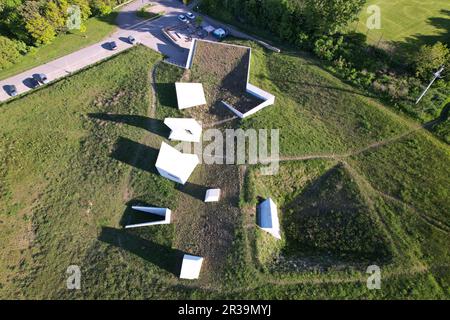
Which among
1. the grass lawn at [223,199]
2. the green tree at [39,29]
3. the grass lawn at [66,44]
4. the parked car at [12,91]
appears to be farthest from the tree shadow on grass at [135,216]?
the green tree at [39,29]

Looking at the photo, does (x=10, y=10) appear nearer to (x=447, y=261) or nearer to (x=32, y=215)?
(x=32, y=215)

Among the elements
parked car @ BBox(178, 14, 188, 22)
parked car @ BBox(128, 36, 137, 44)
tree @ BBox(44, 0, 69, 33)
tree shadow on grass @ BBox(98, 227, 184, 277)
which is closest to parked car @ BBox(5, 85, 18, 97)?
tree @ BBox(44, 0, 69, 33)

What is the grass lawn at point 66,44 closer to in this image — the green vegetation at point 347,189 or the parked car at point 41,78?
the parked car at point 41,78

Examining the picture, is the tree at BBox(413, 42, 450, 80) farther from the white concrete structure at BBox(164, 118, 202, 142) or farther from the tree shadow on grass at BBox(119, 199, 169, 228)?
the tree shadow on grass at BBox(119, 199, 169, 228)

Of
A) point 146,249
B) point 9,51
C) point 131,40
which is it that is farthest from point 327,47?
point 9,51

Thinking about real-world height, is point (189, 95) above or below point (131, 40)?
below

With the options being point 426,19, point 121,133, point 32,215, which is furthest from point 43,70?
point 426,19

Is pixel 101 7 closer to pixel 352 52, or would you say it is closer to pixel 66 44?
pixel 66 44
